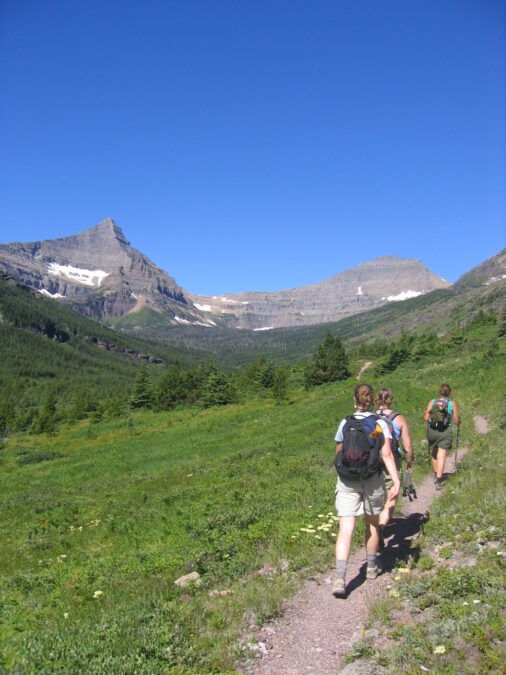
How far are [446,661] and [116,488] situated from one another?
18.4 metres

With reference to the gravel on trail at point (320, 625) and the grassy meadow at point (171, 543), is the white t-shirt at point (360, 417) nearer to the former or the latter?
the gravel on trail at point (320, 625)

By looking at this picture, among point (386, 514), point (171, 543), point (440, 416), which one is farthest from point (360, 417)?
point (440, 416)

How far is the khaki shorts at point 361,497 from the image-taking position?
724 cm

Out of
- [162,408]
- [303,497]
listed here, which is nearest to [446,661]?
[303,497]

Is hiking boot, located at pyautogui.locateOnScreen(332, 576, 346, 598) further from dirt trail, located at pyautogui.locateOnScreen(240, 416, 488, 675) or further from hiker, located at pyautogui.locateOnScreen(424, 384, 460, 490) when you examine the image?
hiker, located at pyautogui.locateOnScreen(424, 384, 460, 490)

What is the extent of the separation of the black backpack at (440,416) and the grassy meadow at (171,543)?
1.31 meters

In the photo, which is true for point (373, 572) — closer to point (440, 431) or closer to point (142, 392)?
point (440, 431)

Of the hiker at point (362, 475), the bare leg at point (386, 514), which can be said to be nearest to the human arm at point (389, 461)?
the hiker at point (362, 475)

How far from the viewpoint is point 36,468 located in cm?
3312

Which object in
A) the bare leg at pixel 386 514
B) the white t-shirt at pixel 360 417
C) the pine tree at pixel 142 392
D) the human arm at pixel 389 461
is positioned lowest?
the pine tree at pixel 142 392

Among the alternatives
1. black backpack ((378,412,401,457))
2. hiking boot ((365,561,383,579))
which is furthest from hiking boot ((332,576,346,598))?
black backpack ((378,412,401,457))

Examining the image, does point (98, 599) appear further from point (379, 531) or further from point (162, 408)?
point (162, 408)

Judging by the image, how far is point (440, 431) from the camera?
12.5 meters

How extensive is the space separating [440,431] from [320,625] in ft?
25.3
